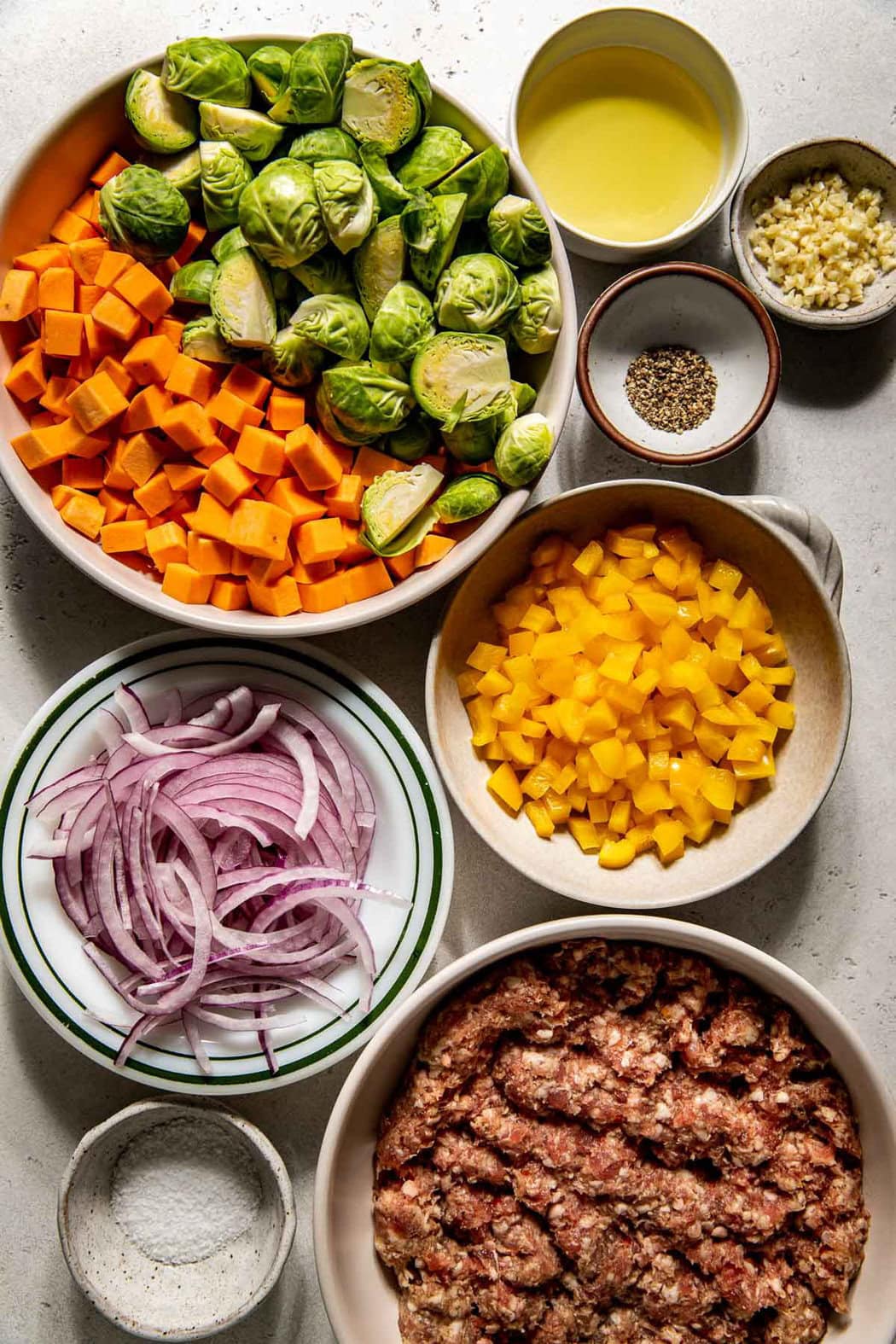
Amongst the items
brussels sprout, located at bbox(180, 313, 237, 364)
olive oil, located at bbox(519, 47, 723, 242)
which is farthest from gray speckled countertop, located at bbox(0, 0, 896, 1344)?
brussels sprout, located at bbox(180, 313, 237, 364)

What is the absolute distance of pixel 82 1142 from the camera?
7.27ft

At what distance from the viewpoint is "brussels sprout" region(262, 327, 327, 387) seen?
6.94 feet

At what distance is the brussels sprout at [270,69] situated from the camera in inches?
82.4

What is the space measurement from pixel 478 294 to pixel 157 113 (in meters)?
0.72

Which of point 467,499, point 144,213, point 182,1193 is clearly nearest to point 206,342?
point 144,213

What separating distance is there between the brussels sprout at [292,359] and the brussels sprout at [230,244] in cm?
17

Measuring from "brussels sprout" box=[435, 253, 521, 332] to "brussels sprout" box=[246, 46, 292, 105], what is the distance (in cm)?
48

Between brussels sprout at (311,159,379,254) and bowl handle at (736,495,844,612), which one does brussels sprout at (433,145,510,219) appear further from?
bowl handle at (736,495,844,612)

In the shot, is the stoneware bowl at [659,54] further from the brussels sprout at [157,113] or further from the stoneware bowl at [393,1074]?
the stoneware bowl at [393,1074]

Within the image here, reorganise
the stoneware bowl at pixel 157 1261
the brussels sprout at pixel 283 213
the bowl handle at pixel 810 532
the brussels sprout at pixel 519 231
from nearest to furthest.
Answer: the brussels sprout at pixel 283 213 < the brussels sprout at pixel 519 231 < the stoneware bowl at pixel 157 1261 < the bowl handle at pixel 810 532

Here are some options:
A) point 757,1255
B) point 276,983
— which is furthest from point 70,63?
point 757,1255

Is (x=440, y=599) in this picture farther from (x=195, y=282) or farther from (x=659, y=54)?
(x=659, y=54)

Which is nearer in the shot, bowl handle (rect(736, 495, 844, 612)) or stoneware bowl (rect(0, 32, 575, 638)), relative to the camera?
stoneware bowl (rect(0, 32, 575, 638))

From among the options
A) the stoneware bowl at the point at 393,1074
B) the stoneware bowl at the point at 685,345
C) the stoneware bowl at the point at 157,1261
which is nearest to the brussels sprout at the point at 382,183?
the stoneware bowl at the point at 685,345
